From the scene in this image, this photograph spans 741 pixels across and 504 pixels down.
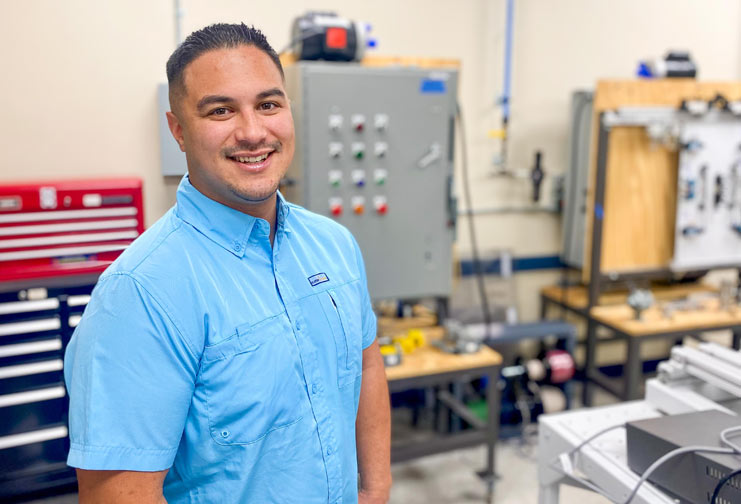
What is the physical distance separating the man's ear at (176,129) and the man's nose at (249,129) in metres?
0.10

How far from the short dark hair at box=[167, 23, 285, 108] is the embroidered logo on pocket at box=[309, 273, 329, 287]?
376 mm

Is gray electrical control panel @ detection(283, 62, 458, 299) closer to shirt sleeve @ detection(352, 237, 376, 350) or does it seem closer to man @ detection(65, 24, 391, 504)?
shirt sleeve @ detection(352, 237, 376, 350)

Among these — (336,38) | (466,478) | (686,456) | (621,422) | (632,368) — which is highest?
(336,38)

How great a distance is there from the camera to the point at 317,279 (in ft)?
3.65

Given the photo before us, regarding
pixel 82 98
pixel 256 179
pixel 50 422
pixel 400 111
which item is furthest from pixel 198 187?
pixel 400 111

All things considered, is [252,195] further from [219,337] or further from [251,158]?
[219,337]

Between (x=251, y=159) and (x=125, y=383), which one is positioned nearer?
(x=125, y=383)

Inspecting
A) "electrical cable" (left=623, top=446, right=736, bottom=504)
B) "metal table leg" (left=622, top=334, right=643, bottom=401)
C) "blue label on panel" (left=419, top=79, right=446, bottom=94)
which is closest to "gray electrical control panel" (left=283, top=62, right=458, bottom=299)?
"blue label on panel" (left=419, top=79, right=446, bottom=94)

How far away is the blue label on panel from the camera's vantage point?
2.35 m

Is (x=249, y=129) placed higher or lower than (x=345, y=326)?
higher

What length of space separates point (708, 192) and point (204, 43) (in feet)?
9.63

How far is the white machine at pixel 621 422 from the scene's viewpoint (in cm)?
131

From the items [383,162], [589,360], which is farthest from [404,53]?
[589,360]

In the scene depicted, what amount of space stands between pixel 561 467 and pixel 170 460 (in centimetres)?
93
